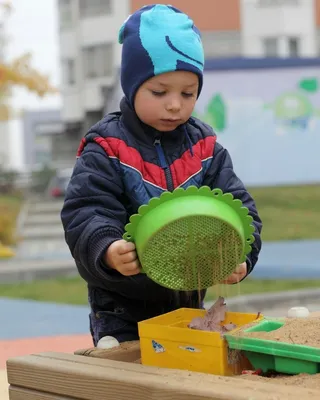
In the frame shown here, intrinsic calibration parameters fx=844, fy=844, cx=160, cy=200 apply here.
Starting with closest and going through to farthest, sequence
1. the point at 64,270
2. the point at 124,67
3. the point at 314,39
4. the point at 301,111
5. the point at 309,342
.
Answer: the point at 309,342
the point at 124,67
the point at 64,270
the point at 301,111
the point at 314,39

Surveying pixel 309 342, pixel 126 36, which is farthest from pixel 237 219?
pixel 126 36

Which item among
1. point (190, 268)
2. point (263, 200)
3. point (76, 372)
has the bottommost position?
point (263, 200)

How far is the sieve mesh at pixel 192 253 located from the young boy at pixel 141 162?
0.09 metres

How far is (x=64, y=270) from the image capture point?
10.5 m

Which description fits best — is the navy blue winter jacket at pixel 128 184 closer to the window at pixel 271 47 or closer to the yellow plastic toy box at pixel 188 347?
the yellow plastic toy box at pixel 188 347

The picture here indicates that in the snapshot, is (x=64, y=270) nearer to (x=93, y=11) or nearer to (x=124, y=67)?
(x=124, y=67)

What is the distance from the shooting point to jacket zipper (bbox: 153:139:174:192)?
2469 mm

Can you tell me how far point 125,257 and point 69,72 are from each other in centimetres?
3001

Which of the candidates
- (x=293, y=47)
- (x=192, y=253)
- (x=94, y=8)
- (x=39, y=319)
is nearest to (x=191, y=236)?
(x=192, y=253)

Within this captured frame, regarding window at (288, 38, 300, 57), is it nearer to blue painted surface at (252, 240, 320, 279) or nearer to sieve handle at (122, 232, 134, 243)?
blue painted surface at (252, 240, 320, 279)

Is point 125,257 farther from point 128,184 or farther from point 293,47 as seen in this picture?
point 293,47

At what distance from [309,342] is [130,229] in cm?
51

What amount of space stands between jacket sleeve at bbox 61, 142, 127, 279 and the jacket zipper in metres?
0.14

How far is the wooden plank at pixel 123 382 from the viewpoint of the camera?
69.3 inches
